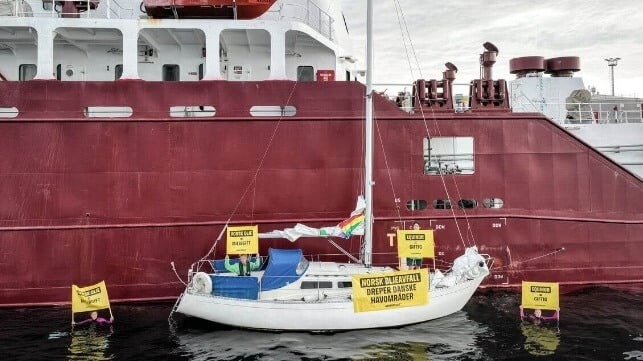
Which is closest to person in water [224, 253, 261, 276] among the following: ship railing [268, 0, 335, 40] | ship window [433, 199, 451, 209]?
ship window [433, 199, 451, 209]

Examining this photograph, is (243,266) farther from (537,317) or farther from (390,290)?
(537,317)

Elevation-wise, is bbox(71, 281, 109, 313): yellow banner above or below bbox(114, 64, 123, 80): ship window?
below

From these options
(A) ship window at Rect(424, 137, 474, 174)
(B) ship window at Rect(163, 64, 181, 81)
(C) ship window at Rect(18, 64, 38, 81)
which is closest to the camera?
(A) ship window at Rect(424, 137, 474, 174)

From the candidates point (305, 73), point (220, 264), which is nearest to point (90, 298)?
point (220, 264)

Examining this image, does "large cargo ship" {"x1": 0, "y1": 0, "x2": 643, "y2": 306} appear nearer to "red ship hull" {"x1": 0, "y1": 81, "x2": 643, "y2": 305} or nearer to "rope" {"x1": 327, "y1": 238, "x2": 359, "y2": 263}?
"red ship hull" {"x1": 0, "y1": 81, "x2": 643, "y2": 305}

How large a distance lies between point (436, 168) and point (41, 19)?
10.2m

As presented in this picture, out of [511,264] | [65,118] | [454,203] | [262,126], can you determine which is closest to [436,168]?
[454,203]

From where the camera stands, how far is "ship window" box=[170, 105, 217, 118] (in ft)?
42.1

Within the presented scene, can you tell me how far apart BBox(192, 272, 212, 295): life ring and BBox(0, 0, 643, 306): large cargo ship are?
5.06 ft

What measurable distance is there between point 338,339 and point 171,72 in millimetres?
8444

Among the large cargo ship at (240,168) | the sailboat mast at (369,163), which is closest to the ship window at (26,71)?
the large cargo ship at (240,168)

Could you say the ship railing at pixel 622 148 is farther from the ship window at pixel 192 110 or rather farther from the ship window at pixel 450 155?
the ship window at pixel 192 110

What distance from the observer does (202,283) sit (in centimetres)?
1120

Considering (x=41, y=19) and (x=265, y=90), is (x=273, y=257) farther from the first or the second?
(x=41, y=19)
